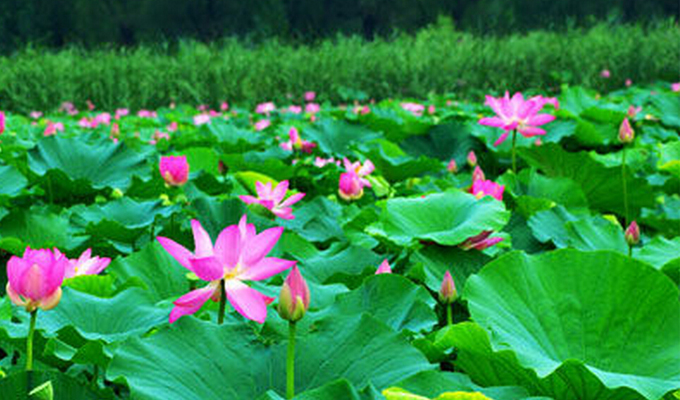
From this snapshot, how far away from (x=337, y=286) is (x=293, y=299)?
0.34 metres

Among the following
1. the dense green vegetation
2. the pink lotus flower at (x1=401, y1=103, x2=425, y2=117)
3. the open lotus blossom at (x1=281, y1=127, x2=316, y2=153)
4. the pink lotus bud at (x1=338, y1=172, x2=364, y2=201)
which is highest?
the pink lotus bud at (x1=338, y1=172, x2=364, y2=201)

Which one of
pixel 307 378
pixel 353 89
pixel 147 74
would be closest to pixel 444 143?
pixel 307 378

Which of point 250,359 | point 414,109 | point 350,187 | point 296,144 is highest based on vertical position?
point 250,359

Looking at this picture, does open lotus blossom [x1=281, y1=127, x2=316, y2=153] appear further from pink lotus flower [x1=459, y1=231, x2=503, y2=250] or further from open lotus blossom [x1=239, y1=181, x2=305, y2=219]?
pink lotus flower [x1=459, y1=231, x2=503, y2=250]

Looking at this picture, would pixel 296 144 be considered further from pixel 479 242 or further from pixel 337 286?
pixel 337 286

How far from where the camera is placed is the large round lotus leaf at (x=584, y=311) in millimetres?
901

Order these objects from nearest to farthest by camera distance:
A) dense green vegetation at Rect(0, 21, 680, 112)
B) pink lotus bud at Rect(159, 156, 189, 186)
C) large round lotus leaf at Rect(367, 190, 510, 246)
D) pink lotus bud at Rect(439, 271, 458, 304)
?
pink lotus bud at Rect(439, 271, 458, 304) < large round lotus leaf at Rect(367, 190, 510, 246) < pink lotus bud at Rect(159, 156, 189, 186) < dense green vegetation at Rect(0, 21, 680, 112)

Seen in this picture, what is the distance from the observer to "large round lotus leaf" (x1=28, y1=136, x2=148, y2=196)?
2037 mm

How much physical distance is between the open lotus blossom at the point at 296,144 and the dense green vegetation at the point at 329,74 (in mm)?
5328

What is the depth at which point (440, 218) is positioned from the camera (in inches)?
56.8

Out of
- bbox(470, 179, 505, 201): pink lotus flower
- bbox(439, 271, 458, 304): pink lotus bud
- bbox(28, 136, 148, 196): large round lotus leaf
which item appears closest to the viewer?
bbox(439, 271, 458, 304): pink lotus bud

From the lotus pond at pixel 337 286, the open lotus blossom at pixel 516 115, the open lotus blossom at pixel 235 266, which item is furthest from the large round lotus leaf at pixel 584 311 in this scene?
the open lotus blossom at pixel 516 115

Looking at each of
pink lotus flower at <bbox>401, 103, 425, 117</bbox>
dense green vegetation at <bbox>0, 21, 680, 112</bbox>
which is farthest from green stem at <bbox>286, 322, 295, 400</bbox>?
dense green vegetation at <bbox>0, 21, 680, 112</bbox>

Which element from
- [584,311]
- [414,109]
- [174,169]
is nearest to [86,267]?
[174,169]
